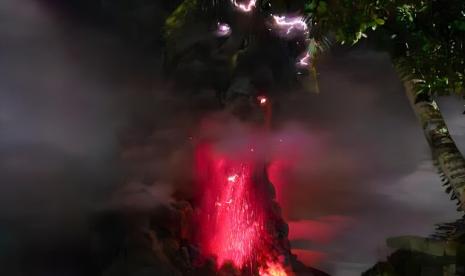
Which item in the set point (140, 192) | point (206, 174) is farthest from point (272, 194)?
point (140, 192)

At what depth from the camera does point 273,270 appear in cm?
4088

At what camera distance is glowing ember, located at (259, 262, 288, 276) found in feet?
133

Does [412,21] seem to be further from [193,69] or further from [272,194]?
[272,194]

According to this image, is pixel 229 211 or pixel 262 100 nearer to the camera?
pixel 262 100

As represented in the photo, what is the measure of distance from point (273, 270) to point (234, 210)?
22.2 feet

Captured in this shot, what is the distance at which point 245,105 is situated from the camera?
39.4 metres

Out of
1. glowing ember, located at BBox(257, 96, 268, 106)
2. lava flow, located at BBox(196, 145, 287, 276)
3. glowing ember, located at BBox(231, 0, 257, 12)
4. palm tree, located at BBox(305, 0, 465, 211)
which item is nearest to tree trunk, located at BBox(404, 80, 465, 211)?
palm tree, located at BBox(305, 0, 465, 211)

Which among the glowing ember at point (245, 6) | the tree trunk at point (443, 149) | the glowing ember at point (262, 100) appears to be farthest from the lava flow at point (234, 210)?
the tree trunk at point (443, 149)

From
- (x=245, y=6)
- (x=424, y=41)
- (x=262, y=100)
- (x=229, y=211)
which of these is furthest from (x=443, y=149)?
(x=229, y=211)

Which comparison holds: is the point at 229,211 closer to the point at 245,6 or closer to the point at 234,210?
the point at 234,210

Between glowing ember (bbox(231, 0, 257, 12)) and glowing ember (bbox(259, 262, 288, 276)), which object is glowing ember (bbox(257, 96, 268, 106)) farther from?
glowing ember (bbox(259, 262, 288, 276))

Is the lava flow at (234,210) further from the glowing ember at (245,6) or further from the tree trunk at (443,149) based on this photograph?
the tree trunk at (443,149)

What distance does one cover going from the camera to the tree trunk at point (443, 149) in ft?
20.1

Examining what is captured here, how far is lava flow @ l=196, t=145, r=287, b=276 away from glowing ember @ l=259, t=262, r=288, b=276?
2.65 feet
